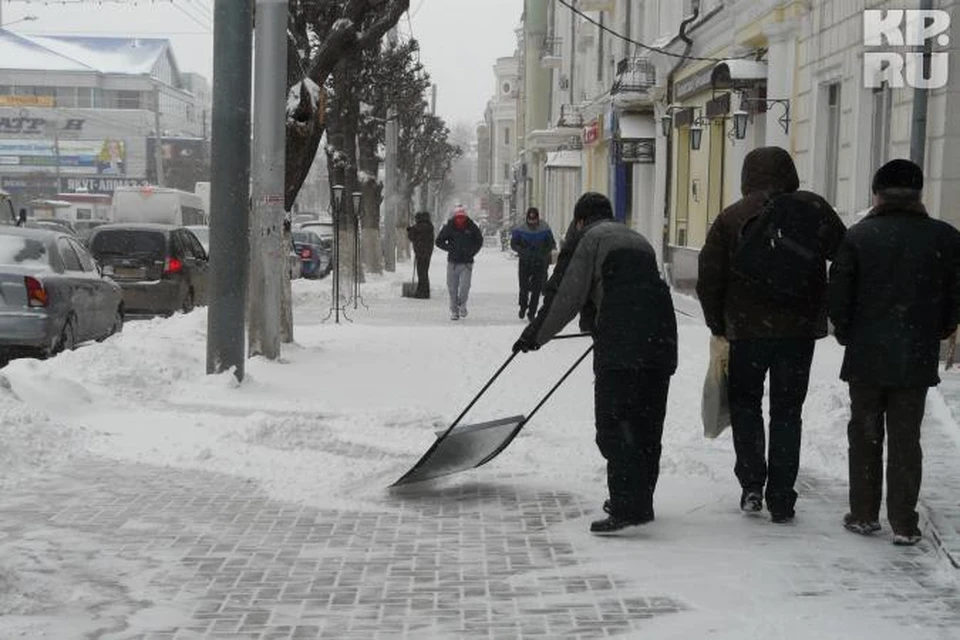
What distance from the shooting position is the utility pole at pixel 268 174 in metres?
11.9

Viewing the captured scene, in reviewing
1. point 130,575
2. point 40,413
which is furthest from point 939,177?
point 130,575

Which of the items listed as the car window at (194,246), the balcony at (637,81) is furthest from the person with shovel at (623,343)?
the balcony at (637,81)

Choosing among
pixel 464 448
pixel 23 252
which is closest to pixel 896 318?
pixel 464 448

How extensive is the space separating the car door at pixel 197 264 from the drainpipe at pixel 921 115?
1145cm

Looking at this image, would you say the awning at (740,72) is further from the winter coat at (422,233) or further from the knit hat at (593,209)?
the knit hat at (593,209)

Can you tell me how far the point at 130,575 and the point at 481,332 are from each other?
10481 millimetres

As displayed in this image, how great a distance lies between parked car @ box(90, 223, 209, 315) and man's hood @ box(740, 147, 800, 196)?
47.6ft

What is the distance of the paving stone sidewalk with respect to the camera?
472 centimetres

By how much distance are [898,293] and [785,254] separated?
1.76 ft

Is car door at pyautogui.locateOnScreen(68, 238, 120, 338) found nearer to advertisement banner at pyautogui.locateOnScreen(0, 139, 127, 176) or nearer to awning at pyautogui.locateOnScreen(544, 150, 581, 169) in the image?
awning at pyautogui.locateOnScreen(544, 150, 581, 169)

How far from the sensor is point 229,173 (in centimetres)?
1088

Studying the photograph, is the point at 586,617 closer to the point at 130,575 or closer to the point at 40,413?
the point at 130,575

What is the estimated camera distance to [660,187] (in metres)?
28.1

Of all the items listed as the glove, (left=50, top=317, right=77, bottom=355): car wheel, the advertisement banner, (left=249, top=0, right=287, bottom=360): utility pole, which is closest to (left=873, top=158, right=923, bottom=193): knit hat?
the glove
